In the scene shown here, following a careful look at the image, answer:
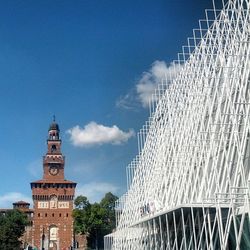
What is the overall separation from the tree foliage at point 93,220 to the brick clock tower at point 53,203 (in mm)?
13313

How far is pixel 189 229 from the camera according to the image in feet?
116

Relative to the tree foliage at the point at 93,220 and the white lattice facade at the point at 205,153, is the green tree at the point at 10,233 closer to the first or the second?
the tree foliage at the point at 93,220

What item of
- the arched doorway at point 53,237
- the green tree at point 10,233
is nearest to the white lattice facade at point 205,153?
the green tree at point 10,233

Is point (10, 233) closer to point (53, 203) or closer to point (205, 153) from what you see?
point (53, 203)

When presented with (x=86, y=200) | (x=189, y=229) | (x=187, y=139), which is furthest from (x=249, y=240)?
(x=86, y=200)

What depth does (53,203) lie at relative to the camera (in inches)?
4520

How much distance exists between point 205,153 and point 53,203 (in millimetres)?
A: 87492

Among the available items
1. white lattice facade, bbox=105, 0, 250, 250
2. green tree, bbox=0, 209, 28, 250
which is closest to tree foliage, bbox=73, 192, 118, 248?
green tree, bbox=0, 209, 28, 250

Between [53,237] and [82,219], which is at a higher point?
Result: [82,219]

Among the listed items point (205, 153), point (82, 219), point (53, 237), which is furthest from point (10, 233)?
point (205, 153)

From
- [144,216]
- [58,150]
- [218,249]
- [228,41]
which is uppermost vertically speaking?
[58,150]

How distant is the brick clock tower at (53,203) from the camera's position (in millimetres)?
110500

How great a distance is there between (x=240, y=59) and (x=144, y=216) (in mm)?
17650

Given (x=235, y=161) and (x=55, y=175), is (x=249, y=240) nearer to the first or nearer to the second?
(x=235, y=161)
